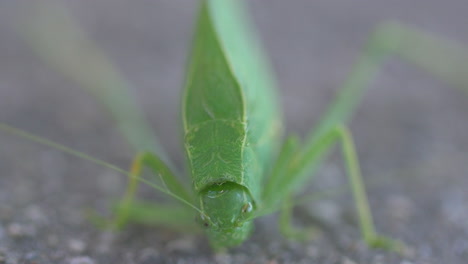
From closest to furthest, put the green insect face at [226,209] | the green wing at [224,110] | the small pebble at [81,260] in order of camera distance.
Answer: the green insect face at [226,209] → the green wing at [224,110] → the small pebble at [81,260]

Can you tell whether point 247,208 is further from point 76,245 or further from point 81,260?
point 76,245

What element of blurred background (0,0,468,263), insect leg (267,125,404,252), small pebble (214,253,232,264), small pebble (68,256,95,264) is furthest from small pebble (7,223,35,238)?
insect leg (267,125,404,252)

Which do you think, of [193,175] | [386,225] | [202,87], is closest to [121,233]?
[193,175]

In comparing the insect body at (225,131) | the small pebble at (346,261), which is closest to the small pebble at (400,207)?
the small pebble at (346,261)

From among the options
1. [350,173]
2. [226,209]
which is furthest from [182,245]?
[350,173]

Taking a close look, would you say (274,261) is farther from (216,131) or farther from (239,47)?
(239,47)

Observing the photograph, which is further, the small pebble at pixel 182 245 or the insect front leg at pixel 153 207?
the small pebble at pixel 182 245

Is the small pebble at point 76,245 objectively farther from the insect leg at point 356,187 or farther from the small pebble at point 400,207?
the small pebble at point 400,207
